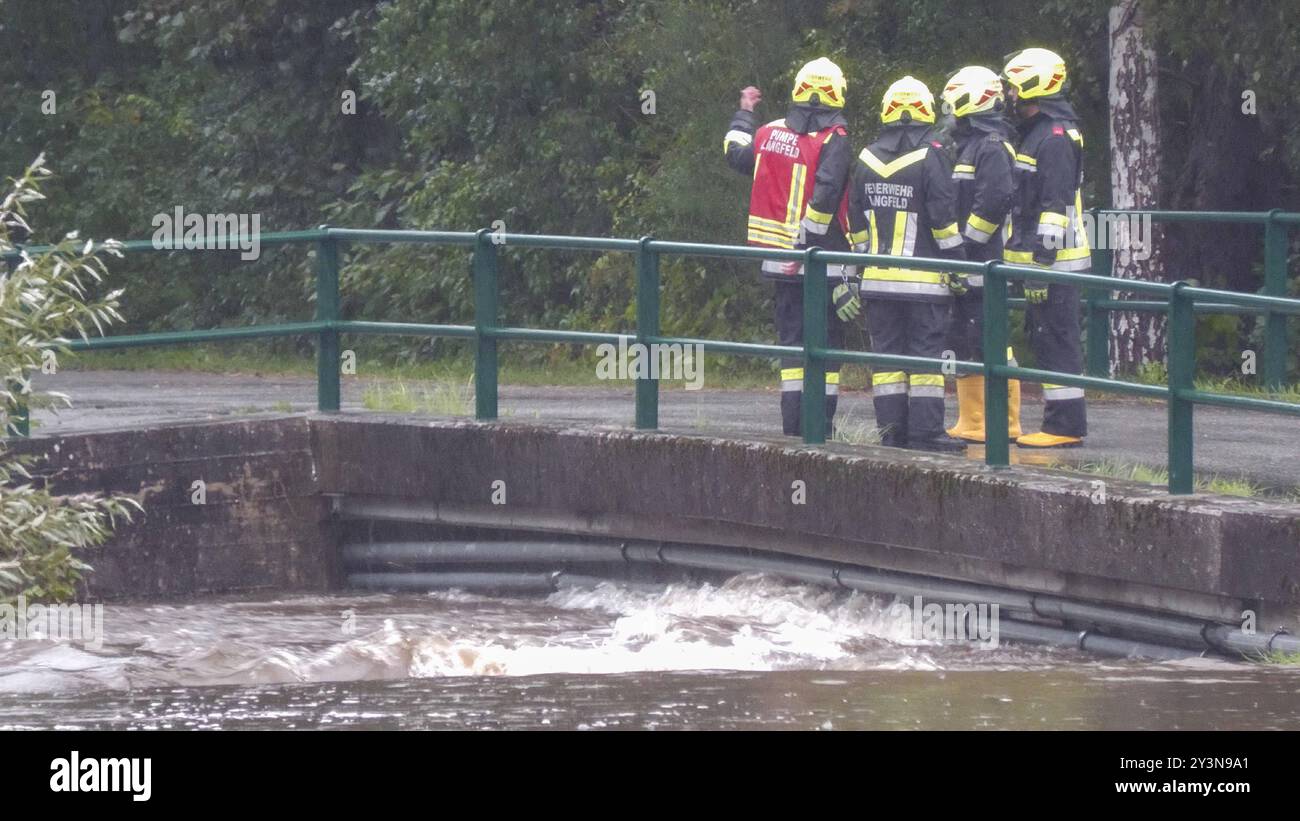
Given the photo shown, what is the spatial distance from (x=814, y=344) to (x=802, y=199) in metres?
1.06

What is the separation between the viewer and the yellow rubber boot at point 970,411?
34.9ft

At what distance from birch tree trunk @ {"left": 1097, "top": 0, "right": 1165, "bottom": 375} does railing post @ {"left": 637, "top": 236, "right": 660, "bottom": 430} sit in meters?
5.02

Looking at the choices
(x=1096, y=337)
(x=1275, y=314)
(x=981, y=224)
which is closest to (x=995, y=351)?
(x=981, y=224)

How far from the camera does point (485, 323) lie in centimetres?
1076

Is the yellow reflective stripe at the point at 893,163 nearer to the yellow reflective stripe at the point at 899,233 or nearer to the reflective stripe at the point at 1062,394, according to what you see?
the yellow reflective stripe at the point at 899,233

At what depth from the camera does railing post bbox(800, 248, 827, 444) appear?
966 cm

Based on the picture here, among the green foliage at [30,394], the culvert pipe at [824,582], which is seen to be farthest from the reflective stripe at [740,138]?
the green foliage at [30,394]

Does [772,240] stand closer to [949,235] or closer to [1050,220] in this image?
[949,235]

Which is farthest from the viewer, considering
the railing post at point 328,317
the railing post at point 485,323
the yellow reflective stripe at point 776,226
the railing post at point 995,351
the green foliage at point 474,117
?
the green foliage at point 474,117

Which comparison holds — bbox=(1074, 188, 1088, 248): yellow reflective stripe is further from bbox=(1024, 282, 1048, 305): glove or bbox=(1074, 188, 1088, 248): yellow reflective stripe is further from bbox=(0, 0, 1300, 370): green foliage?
bbox=(0, 0, 1300, 370): green foliage

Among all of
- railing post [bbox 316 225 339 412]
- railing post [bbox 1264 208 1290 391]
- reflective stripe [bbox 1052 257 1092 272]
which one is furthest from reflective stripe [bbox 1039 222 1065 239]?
railing post [bbox 316 225 339 412]

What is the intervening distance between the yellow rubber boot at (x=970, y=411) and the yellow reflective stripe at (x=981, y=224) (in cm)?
81

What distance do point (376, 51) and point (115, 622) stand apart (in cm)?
1102

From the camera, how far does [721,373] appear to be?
16.0 m
